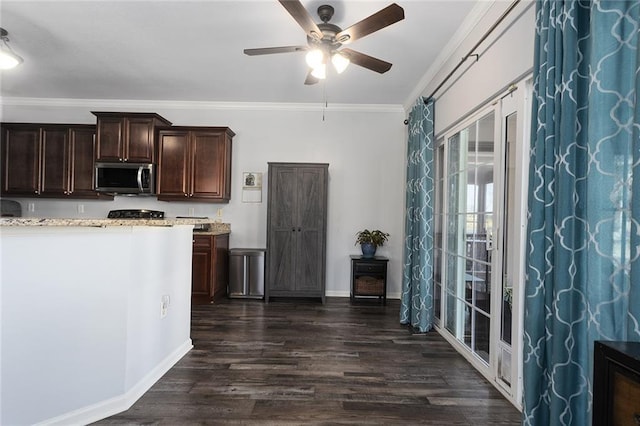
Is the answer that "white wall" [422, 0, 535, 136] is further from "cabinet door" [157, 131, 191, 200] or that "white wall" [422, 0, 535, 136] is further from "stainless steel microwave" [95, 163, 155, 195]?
"stainless steel microwave" [95, 163, 155, 195]

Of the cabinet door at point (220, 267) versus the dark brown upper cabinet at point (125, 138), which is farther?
the dark brown upper cabinet at point (125, 138)

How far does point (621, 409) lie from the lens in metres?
0.88

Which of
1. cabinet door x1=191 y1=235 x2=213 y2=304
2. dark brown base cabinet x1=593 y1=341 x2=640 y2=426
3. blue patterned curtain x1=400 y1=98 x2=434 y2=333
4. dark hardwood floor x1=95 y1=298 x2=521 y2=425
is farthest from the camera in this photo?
cabinet door x1=191 y1=235 x2=213 y2=304

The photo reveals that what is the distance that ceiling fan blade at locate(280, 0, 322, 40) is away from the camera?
6.35 ft

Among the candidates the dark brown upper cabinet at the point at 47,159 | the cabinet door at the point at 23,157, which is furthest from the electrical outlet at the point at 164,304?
the cabinet door at the point at 23,157

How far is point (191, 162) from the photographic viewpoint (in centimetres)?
440

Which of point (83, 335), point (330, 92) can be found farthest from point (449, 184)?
point (83, 335)

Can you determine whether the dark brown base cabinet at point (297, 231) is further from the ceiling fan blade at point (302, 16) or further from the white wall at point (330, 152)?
the ceiling fan blade at point (302, 16)

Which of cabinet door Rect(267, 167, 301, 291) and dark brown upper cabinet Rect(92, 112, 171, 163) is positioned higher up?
dark brown upper cabinet Rect(92, 112, 171, 163)

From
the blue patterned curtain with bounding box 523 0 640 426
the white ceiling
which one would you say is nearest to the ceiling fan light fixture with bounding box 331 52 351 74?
the white ceiling

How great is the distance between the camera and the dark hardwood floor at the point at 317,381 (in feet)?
6.21

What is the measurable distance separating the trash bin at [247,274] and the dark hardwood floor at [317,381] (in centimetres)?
91

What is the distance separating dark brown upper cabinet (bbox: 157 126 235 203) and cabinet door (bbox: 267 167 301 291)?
0.79 meters

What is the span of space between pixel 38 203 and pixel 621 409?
6231 millimetres
